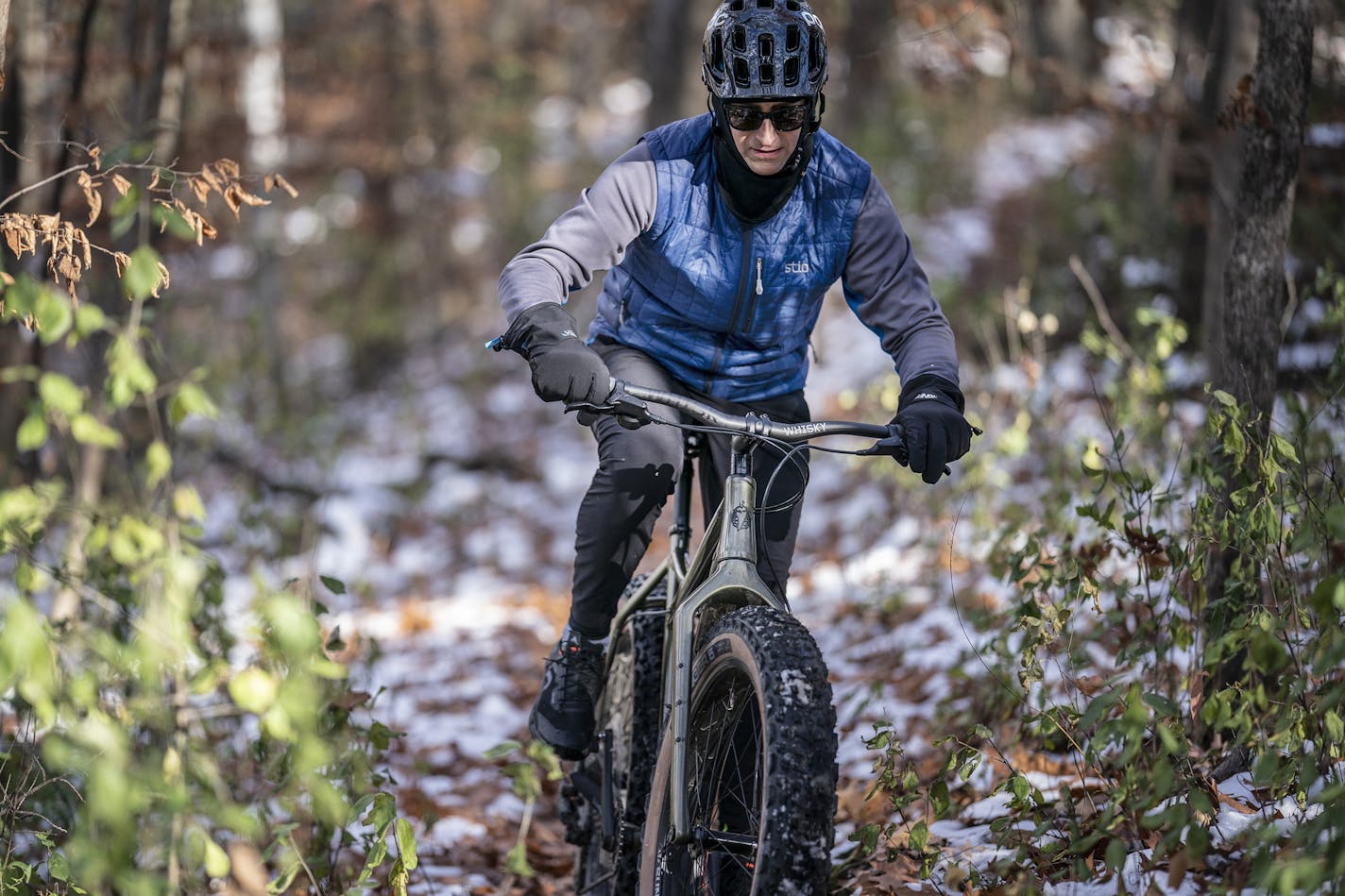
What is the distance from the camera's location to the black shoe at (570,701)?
12.4ft

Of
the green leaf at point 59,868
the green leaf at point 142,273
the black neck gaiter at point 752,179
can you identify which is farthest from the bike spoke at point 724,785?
the green leaf at point 142,273

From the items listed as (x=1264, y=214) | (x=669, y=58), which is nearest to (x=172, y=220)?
(x=1264, y=214)

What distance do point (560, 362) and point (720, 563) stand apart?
652mm

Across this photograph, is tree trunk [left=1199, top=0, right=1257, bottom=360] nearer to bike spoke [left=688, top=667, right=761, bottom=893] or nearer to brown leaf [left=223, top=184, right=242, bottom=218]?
bike spoke [left=688, top=667, right=761, bottom=893]

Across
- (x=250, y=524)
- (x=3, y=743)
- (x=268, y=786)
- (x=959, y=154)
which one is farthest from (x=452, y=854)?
(x=959, y=154)

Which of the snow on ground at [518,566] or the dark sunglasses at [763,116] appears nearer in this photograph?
the dark sunglasses at [763,116]

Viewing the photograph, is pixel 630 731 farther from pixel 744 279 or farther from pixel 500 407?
pixel 500 407

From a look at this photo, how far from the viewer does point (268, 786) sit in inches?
184

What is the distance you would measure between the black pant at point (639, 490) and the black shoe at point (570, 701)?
75mm

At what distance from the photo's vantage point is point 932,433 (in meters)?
2.94

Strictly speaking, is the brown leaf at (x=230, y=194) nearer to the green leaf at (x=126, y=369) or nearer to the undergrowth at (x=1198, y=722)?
the green leaf at (x=126, y=369)

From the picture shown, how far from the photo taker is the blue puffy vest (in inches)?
139

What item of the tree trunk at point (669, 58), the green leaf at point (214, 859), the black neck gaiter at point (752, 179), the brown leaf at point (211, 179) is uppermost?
the tree trunk at point (669, 58)

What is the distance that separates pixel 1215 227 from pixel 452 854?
14.8 ft
